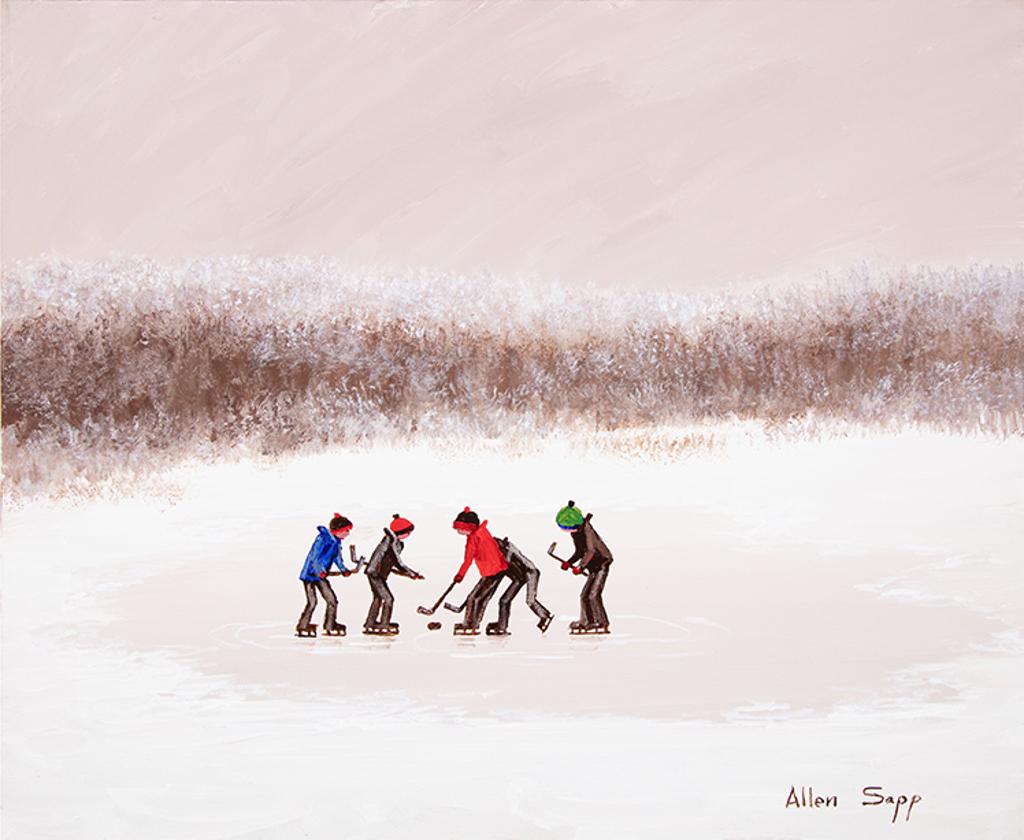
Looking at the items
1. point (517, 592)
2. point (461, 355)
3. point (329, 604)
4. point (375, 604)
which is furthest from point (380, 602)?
point (461, 355)

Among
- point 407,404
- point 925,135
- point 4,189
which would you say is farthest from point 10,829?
point 925,135

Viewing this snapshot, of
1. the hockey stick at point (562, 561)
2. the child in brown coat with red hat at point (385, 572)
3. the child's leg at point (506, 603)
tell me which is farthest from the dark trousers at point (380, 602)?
the hockey stick at point (562, 561)

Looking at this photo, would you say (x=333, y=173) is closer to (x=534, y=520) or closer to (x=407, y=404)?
(x=407, y=404)

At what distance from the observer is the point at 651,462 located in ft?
12.7

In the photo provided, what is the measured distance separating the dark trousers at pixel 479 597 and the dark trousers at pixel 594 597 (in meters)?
0.22

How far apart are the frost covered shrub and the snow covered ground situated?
0.45 m

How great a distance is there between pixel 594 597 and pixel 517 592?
0.66ft

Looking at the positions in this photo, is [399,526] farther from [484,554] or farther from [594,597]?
[594,597]

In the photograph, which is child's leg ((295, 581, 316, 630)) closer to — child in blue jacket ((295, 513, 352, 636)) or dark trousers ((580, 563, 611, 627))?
child in blue jacket ((295, 513, 352, 636))

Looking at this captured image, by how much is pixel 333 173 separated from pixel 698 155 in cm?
124

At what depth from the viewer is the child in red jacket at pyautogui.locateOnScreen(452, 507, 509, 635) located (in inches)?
111

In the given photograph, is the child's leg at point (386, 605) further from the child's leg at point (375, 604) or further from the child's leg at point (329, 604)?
the child's leg at point (329, 604)

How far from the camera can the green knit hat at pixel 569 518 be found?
9.39 ft
